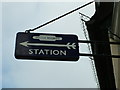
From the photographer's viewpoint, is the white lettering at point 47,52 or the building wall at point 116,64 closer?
the white lettering at point 47,52

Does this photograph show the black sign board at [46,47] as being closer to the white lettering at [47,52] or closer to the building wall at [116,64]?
the white lettering at [47,52]

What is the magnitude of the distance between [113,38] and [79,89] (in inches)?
139

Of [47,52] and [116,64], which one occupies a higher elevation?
[47,52]

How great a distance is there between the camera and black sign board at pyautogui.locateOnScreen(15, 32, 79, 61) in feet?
15.3

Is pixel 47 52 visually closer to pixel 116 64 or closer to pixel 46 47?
pixel 46 47

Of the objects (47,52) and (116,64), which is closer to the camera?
(47,52)

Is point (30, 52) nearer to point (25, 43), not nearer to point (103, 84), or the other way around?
point (25, 43)

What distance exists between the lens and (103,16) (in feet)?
20.9

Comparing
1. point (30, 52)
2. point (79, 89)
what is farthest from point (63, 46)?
point (79, 89)

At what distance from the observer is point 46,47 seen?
479cm

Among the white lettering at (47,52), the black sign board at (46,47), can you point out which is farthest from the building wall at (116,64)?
the white lettering at (47,52)

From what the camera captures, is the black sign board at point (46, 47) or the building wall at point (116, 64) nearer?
the black sign board at point (46, 47)

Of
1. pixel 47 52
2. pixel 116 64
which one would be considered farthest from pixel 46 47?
pixel 116 64

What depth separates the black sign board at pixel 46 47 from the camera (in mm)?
4660
